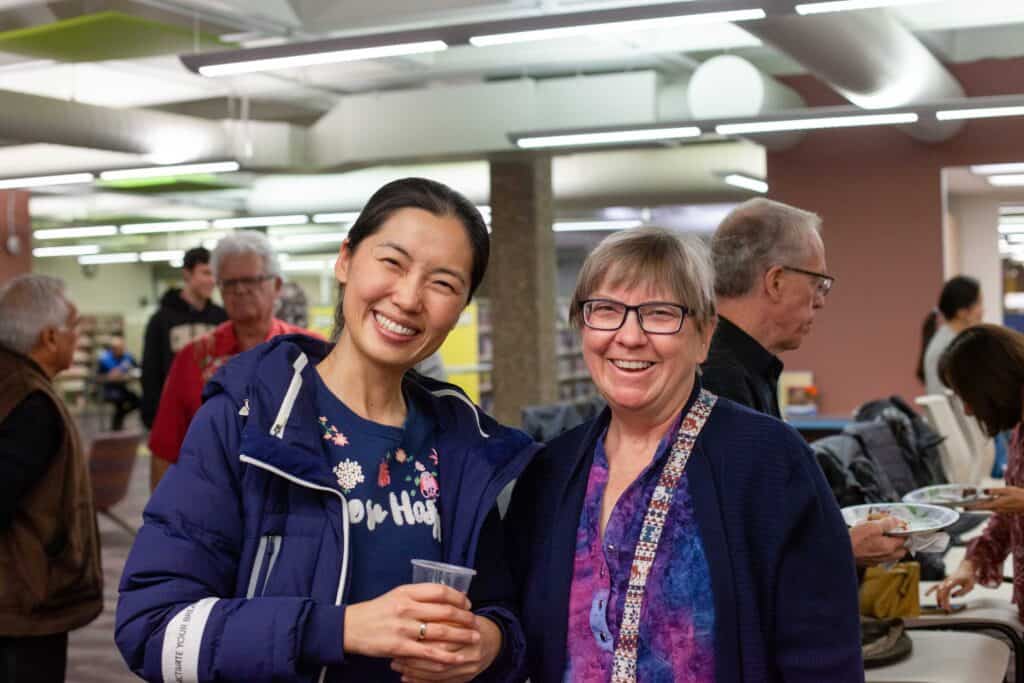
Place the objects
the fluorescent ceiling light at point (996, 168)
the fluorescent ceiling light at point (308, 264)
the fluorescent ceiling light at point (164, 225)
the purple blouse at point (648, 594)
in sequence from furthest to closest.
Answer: the fluorescent ceiling light at point (308, 264)
the fluorescent ceiling light at point (164, 225)
the fluorescent ceiling light at point (996, 168)
the purple blouse at point (648, 594)

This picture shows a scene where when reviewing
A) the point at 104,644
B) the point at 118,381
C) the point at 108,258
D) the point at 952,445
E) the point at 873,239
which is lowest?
the point at 104,644

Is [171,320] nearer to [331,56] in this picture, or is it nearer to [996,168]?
[331,56]

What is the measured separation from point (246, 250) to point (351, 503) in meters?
2.69

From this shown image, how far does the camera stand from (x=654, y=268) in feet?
6.06

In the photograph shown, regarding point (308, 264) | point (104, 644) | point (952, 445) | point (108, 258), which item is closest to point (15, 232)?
point (104, 644)

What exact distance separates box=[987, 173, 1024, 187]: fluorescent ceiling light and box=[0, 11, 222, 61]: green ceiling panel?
291 inches

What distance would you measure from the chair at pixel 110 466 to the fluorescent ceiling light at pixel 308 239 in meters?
10.9

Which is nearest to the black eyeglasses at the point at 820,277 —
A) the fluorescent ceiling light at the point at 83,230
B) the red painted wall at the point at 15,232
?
the red painted wall at the point at 15,232

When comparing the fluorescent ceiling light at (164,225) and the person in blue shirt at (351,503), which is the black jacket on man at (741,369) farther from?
the fluorescent ceiling light at (164,225)

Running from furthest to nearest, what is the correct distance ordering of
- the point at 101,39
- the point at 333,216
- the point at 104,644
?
the point at 333,216 < the point at 101,39 < the point at 104,644

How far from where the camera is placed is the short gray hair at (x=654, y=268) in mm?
1842

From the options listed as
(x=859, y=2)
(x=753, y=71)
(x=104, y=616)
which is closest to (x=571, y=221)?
(x=753, y=71)

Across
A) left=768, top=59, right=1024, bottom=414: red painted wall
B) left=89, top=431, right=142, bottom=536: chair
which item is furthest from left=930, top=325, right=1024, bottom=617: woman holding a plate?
left=768, top=59, right=1024, bottom=414: red painted wall

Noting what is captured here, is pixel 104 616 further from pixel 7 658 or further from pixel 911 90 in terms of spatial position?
pixel 911 90
